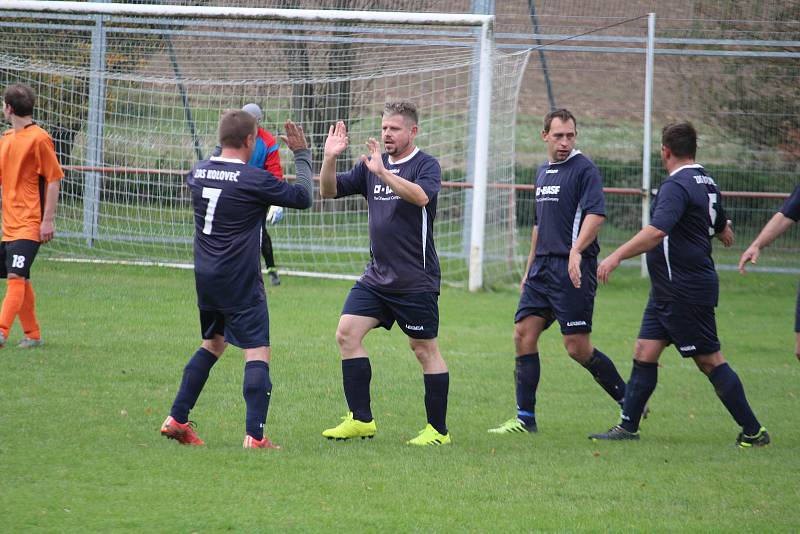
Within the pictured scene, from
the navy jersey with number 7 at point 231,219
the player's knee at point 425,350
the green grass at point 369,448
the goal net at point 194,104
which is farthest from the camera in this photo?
the goal net at point 194,104

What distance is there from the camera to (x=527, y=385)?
7.04 m

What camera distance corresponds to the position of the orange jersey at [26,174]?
8734mm

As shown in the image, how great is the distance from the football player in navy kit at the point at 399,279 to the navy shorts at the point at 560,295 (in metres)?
0.86

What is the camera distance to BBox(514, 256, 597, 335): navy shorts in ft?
22.6

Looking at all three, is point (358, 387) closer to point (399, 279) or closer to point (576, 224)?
point (399, 279)

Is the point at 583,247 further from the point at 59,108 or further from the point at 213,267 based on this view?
the point at 59,108

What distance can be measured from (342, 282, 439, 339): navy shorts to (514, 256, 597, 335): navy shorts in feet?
2.91

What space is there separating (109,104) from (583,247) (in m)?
10.4

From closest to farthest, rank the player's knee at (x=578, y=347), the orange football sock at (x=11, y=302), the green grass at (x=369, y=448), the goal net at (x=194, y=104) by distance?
the green grass at (x=369, y=448), the player's knee at (x=578, y=347), the orange football sock at (x=11, y=302), the goal net at (x=194, y=104)

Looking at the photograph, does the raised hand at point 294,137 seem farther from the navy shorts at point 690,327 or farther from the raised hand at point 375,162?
the navy shorts at point 690,327

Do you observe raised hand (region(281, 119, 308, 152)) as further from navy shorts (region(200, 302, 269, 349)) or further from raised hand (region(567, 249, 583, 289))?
raised hand (region(567, 249, 583, 289))

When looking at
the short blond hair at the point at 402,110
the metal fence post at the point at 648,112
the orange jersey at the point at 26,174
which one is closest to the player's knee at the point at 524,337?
the short blond hair at the point at 402,110

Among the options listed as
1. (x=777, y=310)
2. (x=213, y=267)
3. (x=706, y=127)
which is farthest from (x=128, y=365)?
(x=706, y=127)

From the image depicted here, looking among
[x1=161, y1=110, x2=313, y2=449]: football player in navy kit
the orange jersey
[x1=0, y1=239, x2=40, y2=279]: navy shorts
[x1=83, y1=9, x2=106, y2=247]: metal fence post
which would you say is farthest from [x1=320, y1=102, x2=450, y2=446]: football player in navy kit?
[x1=83, y1=9, x2=106, y2=247]: metal fence post
